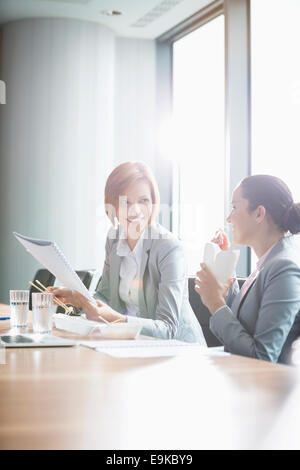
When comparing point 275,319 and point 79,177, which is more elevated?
point 79,177

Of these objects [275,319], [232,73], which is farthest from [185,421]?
[232,73]

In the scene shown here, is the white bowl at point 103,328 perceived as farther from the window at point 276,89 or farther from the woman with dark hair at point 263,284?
the window at point 276,89

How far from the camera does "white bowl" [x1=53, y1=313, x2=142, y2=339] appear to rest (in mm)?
1795

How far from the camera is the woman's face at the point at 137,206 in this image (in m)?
2.74

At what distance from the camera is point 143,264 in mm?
2555

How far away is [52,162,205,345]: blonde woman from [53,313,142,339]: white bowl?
288 mm

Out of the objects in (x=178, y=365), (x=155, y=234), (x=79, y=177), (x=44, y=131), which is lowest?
(x=178, y=365)

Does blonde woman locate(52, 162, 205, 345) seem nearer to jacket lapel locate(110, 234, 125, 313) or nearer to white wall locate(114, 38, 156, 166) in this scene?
jacket lapel locate(110, 234, 125, 313)

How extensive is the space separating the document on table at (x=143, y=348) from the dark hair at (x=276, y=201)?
580 millimetres

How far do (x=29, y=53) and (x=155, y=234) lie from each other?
12.4 ft

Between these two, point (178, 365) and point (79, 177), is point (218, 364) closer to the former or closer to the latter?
point (178, 365)

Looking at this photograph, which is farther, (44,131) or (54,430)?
(44,131)

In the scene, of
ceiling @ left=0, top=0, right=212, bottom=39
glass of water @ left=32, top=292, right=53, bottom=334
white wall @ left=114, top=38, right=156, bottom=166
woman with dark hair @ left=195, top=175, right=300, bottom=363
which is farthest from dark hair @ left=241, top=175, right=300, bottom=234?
white wall @ left=114, top=38, right=156, bottom=166
